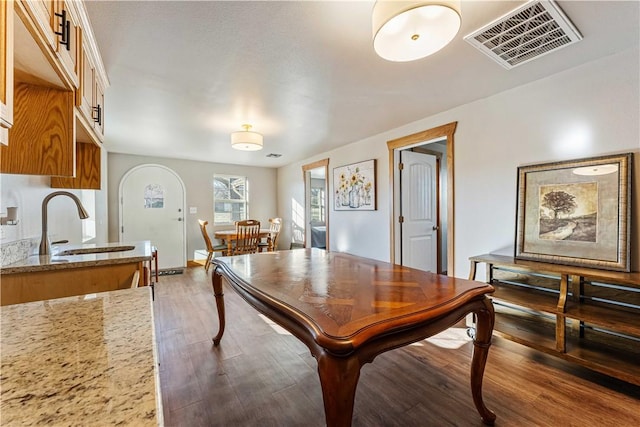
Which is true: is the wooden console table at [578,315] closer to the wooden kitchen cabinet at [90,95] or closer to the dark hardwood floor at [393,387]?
the dark hardwood floor at [393,387]

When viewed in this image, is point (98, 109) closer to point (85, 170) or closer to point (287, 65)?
point (85, 170)

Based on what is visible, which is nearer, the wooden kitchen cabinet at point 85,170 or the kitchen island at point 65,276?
the kitchen island at point 65,276

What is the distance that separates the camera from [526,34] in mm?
1654

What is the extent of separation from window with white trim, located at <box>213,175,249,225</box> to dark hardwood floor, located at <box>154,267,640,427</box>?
3670mm

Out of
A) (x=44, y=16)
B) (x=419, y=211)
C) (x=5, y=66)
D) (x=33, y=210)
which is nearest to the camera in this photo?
(x=5, y=66)

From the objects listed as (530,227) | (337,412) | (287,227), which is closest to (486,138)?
(530,227)

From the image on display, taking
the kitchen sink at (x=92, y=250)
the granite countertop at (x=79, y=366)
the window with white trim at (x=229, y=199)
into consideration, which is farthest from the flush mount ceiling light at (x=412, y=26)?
the window with white trim at (x=229, y=199)

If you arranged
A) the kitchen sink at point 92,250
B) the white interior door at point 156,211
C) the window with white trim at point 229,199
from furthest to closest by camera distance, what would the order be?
1. the window with white trim at point 229,199
2. the white interior door at point 156,211
3. the kitchen sink at point 92,250

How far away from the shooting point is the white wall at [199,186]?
4828mm

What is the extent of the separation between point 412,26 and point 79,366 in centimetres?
166

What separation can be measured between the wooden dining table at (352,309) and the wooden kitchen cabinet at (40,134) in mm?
999

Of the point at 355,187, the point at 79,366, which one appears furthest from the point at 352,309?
the point at 355,187

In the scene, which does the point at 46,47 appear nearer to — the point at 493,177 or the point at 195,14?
the point at 195,14

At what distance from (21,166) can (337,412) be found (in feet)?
5.45
